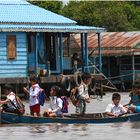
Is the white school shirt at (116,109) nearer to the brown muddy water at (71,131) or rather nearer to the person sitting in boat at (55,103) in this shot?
the brown muddy water at (71,131)

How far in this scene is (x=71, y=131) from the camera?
14266 millimetres

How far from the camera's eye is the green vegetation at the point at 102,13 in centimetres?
5094

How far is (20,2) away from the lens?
104 feet

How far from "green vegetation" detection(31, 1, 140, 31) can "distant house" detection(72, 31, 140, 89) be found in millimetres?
8360

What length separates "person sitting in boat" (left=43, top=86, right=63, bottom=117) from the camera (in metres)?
16.0

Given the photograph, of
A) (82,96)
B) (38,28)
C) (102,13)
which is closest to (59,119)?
(82,96)

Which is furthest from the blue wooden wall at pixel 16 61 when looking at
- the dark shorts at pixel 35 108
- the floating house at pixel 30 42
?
the dark shorts at pixel 35 108

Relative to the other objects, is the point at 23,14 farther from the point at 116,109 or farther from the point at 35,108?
the point at 116,109

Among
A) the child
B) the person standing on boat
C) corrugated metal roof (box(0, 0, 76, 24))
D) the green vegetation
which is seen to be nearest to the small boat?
the person standing on boat

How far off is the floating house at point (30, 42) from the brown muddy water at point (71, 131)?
12.9 metres

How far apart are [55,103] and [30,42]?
47.3 ft

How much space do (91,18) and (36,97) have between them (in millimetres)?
34871

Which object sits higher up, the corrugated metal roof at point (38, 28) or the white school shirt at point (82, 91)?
the corrugated metal roof at point (38, 28)

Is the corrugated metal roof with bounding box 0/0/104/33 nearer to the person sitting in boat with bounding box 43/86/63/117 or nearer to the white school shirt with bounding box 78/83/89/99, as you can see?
the white school shirt with bounding box 78/83/89/99
